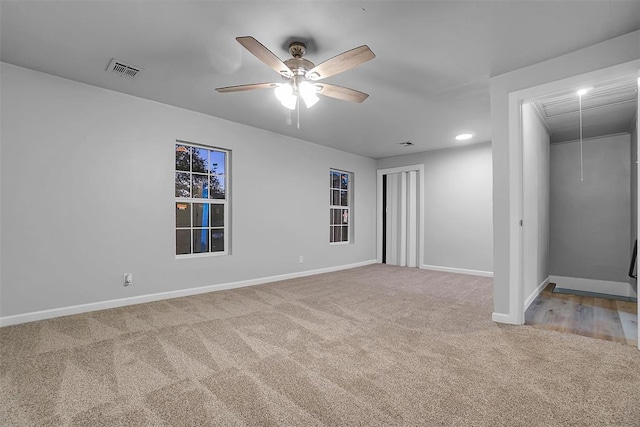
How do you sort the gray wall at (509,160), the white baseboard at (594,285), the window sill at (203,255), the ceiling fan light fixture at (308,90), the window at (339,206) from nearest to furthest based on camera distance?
the ceiling fan light fixture at (308,90), the gray wall at (509,160), the window sill at (203,255), the white baseboard at (594,285), the window at (339,206)

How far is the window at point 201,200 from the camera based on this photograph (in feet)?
13.6

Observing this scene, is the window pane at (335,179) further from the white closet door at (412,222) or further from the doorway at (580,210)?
the doorway at (580,210)

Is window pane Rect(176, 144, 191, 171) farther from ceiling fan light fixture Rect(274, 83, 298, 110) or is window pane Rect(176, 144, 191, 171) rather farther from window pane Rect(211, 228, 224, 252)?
ceiling fan light fixture Rect(274, 83, 298, 110)

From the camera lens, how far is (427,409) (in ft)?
5.33

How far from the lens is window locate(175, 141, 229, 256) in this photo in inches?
163

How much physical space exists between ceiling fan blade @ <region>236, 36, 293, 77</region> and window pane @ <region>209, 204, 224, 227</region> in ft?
8.28

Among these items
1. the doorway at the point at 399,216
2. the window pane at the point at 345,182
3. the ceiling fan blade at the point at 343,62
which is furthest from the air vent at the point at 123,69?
the doorway at the point at 399,216

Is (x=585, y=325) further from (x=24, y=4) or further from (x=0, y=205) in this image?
(x=0, y=205)

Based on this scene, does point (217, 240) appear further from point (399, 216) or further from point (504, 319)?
point (399, 216)

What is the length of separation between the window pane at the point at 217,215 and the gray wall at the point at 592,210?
5.44 meters

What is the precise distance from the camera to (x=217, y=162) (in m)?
4.50

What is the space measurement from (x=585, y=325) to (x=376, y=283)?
2521 mm

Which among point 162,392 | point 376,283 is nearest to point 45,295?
point 162,392

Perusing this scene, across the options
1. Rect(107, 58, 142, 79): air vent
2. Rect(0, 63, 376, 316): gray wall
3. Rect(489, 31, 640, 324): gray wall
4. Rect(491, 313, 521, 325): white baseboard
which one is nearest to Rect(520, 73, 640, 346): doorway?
Rect(489, 31, 640, 324): gray wall
